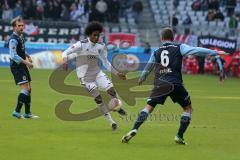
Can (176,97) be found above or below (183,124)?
above

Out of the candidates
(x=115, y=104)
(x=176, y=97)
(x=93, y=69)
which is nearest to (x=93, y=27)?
(x=93, y=69)

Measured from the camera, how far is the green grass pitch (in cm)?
1156

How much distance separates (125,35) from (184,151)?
87.5 feet

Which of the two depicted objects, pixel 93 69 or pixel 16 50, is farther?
pixel 16 50

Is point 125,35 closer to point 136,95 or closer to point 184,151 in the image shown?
point 136,95

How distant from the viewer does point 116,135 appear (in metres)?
13.8

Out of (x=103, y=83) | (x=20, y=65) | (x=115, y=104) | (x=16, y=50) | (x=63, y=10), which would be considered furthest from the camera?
(x=63, y=10)

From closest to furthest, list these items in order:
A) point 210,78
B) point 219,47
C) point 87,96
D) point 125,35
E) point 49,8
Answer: point 87,96 → point 210,78 → point 219,47 → point 125,35 → point 49,8

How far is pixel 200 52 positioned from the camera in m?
12.6

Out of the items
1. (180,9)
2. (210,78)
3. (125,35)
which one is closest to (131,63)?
(125,35)

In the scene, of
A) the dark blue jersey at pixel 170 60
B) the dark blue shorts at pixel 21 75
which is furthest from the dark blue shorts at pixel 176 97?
the dark blue shorts at pixel 21 75

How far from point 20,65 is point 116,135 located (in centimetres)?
349

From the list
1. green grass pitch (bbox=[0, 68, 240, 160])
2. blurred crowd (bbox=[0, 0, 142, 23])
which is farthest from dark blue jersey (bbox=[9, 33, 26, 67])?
blurred crowd (bbox=[0, 0, 142, 23])

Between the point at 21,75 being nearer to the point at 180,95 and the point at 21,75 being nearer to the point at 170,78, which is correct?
the point at 170,78
